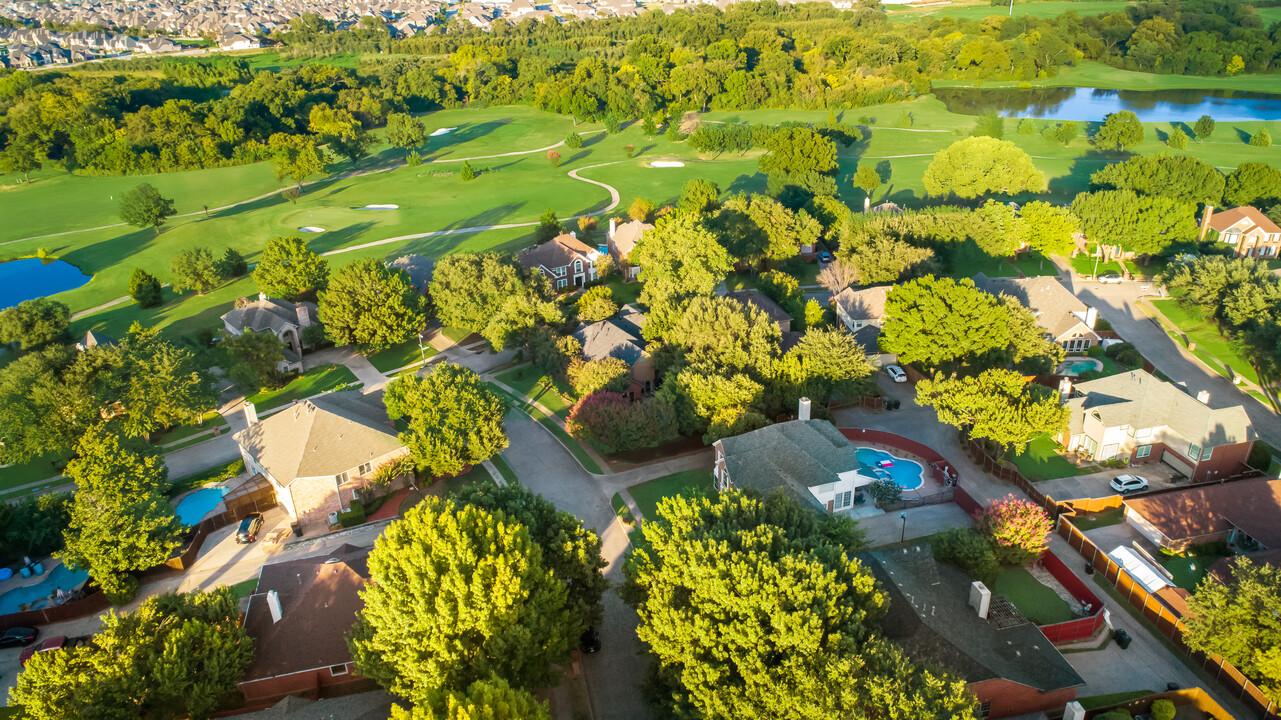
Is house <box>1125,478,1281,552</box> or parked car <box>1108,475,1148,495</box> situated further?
parked car <box>1108,475,1148,495</box>

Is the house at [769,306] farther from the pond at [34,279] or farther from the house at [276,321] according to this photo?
the pond at [34,279]

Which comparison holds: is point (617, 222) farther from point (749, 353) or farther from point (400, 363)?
point (749, 353)

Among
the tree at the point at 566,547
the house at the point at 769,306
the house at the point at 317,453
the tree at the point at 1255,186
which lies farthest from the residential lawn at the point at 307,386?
the tree at the point at 1255,186

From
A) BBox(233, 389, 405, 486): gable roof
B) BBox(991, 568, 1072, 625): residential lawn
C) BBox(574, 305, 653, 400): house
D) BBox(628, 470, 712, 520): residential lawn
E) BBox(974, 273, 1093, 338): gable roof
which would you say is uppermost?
BBox(233, 389, 405, 486): gable roof

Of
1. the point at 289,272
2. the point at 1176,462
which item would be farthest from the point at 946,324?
the point at 289,272

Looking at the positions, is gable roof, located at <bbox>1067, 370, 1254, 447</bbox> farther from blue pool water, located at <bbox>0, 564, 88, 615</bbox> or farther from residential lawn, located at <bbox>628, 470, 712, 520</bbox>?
blue pool water, located at <bbox>0, 564, 88, 615</bbox>

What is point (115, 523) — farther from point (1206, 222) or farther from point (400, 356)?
point (1206, 222)

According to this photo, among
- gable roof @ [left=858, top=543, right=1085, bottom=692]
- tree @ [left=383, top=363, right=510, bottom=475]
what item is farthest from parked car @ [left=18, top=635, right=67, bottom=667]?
gable roof @ [left=858, top=543, right=1085, bottom=692]
